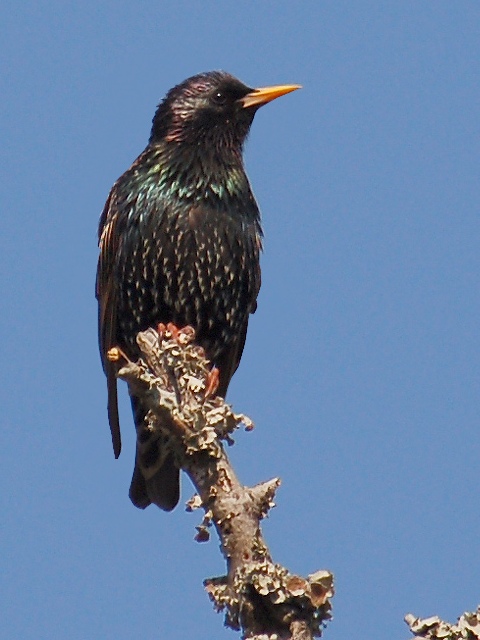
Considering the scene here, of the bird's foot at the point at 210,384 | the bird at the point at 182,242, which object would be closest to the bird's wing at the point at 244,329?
the bird at the point at 182,242

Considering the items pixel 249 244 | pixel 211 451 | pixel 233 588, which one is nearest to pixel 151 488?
pixel 249 244

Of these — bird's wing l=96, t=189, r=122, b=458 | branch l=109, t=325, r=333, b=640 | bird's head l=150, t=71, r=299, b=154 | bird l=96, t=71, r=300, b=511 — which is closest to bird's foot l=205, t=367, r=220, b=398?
branch l=109, t=325, r=333, b=640

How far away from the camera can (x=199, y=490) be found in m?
4.21

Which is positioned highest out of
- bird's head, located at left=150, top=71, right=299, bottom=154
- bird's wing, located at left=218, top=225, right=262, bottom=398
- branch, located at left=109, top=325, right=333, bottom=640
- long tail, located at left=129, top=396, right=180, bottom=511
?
bird's head, located at left=150, top=71, right=299, bottom=154

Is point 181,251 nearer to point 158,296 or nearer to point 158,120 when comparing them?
point 158,296

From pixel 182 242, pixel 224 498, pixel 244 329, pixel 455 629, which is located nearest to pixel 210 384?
pixel 224 498

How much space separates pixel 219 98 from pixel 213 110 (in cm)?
8

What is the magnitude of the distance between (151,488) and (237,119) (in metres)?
2.09

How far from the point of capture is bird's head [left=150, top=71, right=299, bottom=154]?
6.98 m

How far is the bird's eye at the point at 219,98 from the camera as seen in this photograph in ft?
23.1

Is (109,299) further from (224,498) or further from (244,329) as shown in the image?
(224,498)

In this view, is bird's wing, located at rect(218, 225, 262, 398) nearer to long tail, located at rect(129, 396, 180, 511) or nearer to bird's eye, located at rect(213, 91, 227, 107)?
long tail, located at rect(129, 396, 180, 511)

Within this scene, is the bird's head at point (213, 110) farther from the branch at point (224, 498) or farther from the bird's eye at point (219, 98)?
A: the branch at point (224, 498)

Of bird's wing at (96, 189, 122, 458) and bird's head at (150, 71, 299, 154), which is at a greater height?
bird's head at (150, 71, 299, 154)
